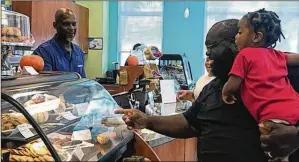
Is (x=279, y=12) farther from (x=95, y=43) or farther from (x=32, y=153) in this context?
(x=32, y=153)

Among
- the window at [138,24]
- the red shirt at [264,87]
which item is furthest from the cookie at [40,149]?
the window at [138,24]

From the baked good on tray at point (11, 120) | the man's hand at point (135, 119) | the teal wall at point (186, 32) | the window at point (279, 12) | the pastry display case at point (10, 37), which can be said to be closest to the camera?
the baked good on tray at point (11, 120)

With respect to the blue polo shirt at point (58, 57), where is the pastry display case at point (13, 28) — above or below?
above

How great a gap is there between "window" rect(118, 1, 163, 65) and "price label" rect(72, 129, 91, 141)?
6551mm

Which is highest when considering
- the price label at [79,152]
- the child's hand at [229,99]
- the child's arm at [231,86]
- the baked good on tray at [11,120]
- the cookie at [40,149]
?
the child's arm at [231,86]

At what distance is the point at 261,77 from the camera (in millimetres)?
1671

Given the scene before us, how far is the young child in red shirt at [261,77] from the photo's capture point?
167 cm

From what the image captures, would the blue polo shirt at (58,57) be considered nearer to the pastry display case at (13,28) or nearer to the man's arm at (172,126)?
the pastry display case at (13,28)

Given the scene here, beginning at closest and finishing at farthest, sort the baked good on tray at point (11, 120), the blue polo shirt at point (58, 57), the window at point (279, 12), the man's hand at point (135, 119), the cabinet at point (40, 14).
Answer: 1. the baked good on tray at point (11, 120)
2. the man's hand at point (135, 119)
3. the blue polo shirt at point (58, 57)
4. the cabinet at point (40, 14)
5. the window at point (279, 12)

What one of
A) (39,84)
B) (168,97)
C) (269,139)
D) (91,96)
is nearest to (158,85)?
(168,97)

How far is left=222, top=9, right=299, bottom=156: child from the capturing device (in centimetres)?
167

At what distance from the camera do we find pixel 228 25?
179cm

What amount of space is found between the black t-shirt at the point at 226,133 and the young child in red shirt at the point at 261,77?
0.17ft

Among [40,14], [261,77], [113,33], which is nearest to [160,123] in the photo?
[261,77]
